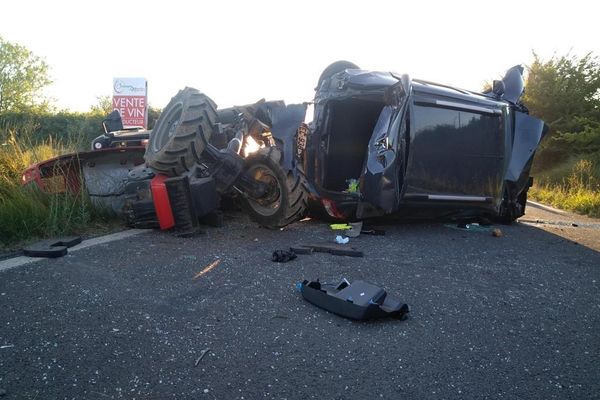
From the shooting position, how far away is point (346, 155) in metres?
5.69

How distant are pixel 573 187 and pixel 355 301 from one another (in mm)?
10673

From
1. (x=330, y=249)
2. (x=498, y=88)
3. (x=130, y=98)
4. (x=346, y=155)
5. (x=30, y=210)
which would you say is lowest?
(x=330, y=249)

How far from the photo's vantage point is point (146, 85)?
41.1ft

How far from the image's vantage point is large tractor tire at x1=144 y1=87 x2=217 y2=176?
453 cm

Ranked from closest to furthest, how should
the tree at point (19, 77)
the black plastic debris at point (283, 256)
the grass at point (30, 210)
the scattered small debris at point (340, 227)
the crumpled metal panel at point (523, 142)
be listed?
the black plastic debris at point (283, 256) < the grass at point (30, 210) < the scattered small debris at point (340, 227) < the crumpled metal panel at point (523, 142) < the tree at point (19, 77)

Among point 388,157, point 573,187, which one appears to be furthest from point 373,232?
point 573,187

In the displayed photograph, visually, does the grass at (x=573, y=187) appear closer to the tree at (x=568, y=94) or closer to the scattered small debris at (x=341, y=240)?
the tree at (x=568, y=94)

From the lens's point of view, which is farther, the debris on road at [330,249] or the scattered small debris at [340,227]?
the scattered small debris at [340,227]

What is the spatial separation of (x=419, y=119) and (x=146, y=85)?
9834mm

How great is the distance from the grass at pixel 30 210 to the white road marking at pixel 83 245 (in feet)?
1.27

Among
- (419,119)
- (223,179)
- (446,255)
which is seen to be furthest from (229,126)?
(446,255)

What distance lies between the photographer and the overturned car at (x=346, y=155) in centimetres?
465

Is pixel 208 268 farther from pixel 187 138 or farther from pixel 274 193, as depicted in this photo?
pixel 274 193

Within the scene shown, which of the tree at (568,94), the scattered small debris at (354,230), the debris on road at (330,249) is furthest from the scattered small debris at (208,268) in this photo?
the tree at (568,94)
